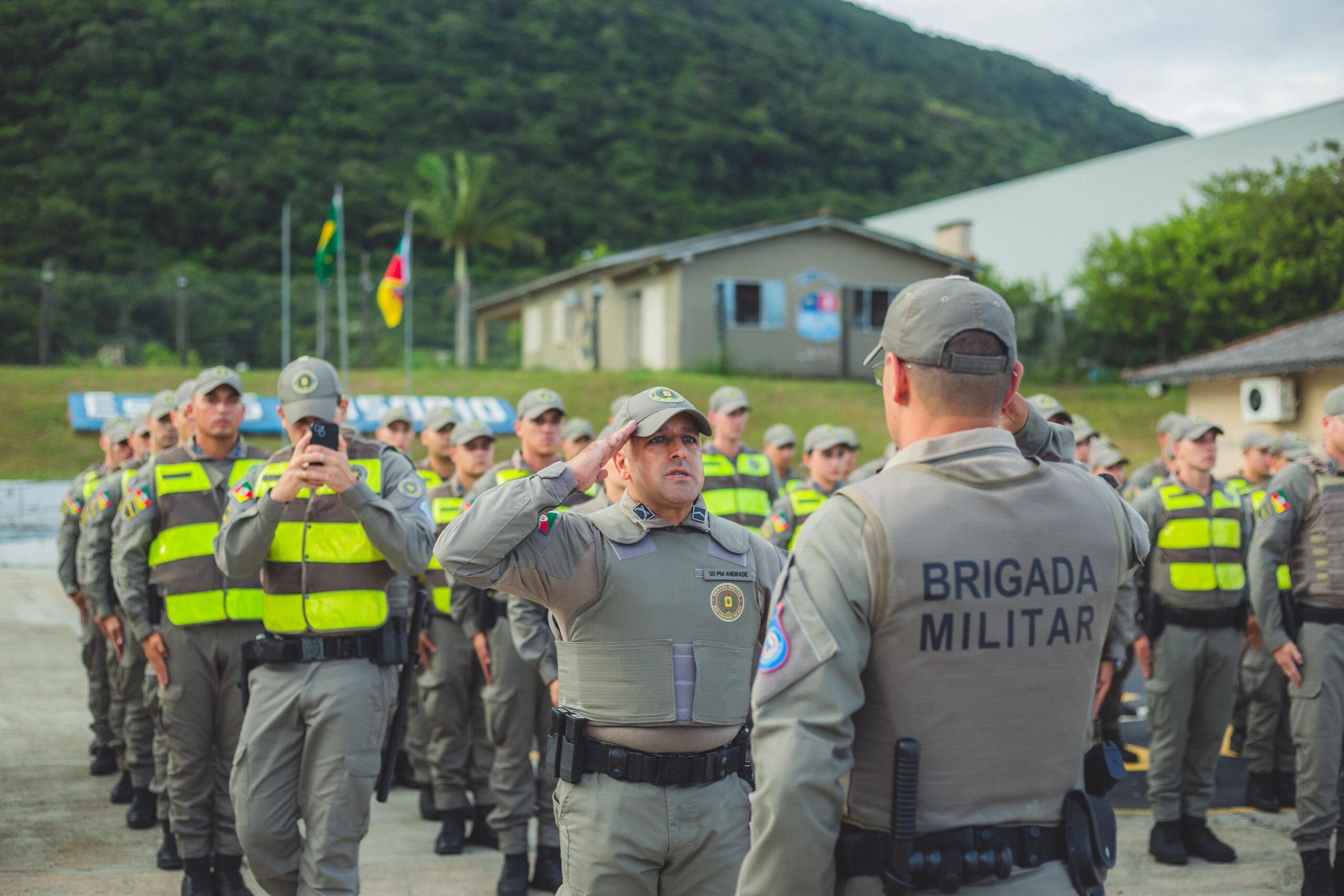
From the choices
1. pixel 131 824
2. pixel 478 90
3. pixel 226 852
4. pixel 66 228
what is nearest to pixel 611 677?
pixel 226 852

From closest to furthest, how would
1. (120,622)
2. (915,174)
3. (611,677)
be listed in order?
(611,677) → (120,622) → (915,174)

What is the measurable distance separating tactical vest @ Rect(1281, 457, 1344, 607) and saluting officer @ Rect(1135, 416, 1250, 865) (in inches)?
→ 32.5

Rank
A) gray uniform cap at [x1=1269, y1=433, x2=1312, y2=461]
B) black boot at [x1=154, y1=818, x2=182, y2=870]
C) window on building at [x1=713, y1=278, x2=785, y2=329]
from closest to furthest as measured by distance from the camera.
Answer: black boot at [x1=154, y1=818, x2=182, y2=870], gray uniform cap at [x1=1269, y1=433, x2=1312, y2=461], window on building at [x1=713, y1=278, x2=785, y2=329]

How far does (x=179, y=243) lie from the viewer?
52438mm

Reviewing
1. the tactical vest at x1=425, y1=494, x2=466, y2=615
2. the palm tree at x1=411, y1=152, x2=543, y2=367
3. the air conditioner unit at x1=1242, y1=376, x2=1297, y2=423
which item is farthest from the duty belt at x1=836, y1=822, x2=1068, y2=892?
the palm tree at x1=411, y1=152, x2=543, y2=367

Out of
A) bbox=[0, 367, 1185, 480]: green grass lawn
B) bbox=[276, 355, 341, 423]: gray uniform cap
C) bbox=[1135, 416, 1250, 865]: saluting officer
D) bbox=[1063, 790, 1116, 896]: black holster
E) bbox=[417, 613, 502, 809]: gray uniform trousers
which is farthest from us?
bbox=[0, 367, 1185, 480]: green grass lawn

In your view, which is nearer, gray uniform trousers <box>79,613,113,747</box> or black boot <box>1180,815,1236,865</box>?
black boot <box>1180,815,1236,865</box>

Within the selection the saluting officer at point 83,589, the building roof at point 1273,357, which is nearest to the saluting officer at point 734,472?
the saluting officer at point 83,589

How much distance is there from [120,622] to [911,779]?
6292 mm

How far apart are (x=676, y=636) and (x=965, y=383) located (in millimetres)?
1465

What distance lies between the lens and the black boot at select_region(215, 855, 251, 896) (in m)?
5.46

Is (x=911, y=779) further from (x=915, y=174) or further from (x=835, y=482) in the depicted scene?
(x=915, y=174)

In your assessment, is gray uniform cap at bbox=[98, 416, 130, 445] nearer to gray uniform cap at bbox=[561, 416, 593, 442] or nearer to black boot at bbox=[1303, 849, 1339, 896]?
gray uniform cap at bbox=[561, 416, 593, 442]

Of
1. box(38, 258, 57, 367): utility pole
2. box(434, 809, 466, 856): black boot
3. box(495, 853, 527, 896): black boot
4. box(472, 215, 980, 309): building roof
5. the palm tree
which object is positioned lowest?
box(434, 809, 466, 856): black boot
